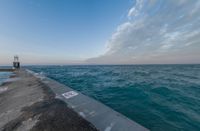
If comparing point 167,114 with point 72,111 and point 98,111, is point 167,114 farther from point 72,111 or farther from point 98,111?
point 72,111

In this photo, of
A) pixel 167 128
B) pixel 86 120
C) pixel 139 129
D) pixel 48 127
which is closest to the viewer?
pixel 139 129

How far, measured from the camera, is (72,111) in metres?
2.77

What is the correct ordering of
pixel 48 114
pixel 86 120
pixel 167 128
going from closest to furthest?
pixel 86 120, pixel 48 114, pixel 167 128

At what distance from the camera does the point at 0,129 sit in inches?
93.3

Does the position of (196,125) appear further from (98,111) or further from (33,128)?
(33,128)

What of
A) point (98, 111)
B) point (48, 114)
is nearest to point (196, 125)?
point (98, 111)

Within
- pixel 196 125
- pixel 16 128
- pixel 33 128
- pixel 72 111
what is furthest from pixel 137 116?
pixel 16 128

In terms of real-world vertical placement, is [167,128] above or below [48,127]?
below

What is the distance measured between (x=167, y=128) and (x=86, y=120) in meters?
2.92

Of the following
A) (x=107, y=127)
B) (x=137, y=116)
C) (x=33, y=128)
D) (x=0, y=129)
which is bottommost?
(x=137, y=116)

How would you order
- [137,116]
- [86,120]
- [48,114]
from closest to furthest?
[86,120], [48,114], [137,116]

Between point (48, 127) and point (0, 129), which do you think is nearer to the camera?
point (48, 127)

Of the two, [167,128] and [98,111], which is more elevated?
[98,111]

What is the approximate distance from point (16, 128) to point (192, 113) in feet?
21.6
